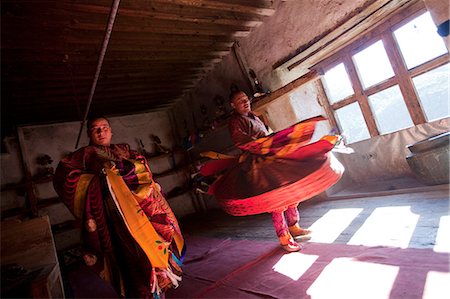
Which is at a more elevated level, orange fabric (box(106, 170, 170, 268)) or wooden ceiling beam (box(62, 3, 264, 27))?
wooden ceiling beam (box(62, 3, 264, 27))

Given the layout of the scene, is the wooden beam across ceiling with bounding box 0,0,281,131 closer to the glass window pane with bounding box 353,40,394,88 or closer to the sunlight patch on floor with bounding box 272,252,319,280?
the glass window pane with bounding box 353,40,394,88

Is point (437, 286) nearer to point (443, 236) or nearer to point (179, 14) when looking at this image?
point (443, 236)

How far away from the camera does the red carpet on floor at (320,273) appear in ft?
4.69

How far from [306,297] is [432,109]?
9.75 feet

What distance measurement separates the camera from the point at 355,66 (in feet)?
12.3

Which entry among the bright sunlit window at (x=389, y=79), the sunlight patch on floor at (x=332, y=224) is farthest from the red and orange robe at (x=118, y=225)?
the bright sunlit window at (x=389, y=79)

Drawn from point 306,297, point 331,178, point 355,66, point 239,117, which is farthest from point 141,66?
point 306,297

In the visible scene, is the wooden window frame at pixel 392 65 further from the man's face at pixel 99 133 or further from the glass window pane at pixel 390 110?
the man's face at pixel 99 133

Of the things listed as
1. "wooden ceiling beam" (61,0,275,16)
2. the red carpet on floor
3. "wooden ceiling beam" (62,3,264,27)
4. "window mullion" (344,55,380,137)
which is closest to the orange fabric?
the red carpet on floor

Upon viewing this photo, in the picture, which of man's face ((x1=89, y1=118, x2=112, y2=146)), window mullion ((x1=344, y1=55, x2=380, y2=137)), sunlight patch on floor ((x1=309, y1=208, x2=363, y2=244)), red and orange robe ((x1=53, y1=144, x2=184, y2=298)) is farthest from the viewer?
window mullion ((x1=344, y1=55, x2=380, y2=137))

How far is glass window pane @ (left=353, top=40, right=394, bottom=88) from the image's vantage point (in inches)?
134

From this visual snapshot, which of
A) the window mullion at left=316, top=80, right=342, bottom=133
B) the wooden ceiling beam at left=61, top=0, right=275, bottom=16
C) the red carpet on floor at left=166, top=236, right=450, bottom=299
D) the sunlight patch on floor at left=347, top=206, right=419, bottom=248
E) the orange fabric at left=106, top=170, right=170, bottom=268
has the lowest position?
the sunlight patch on floor at left=347, top=206, right=419, bottom=248

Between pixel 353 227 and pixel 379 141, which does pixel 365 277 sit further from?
pixel 379 141

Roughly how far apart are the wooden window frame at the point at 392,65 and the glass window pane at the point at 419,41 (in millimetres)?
52
